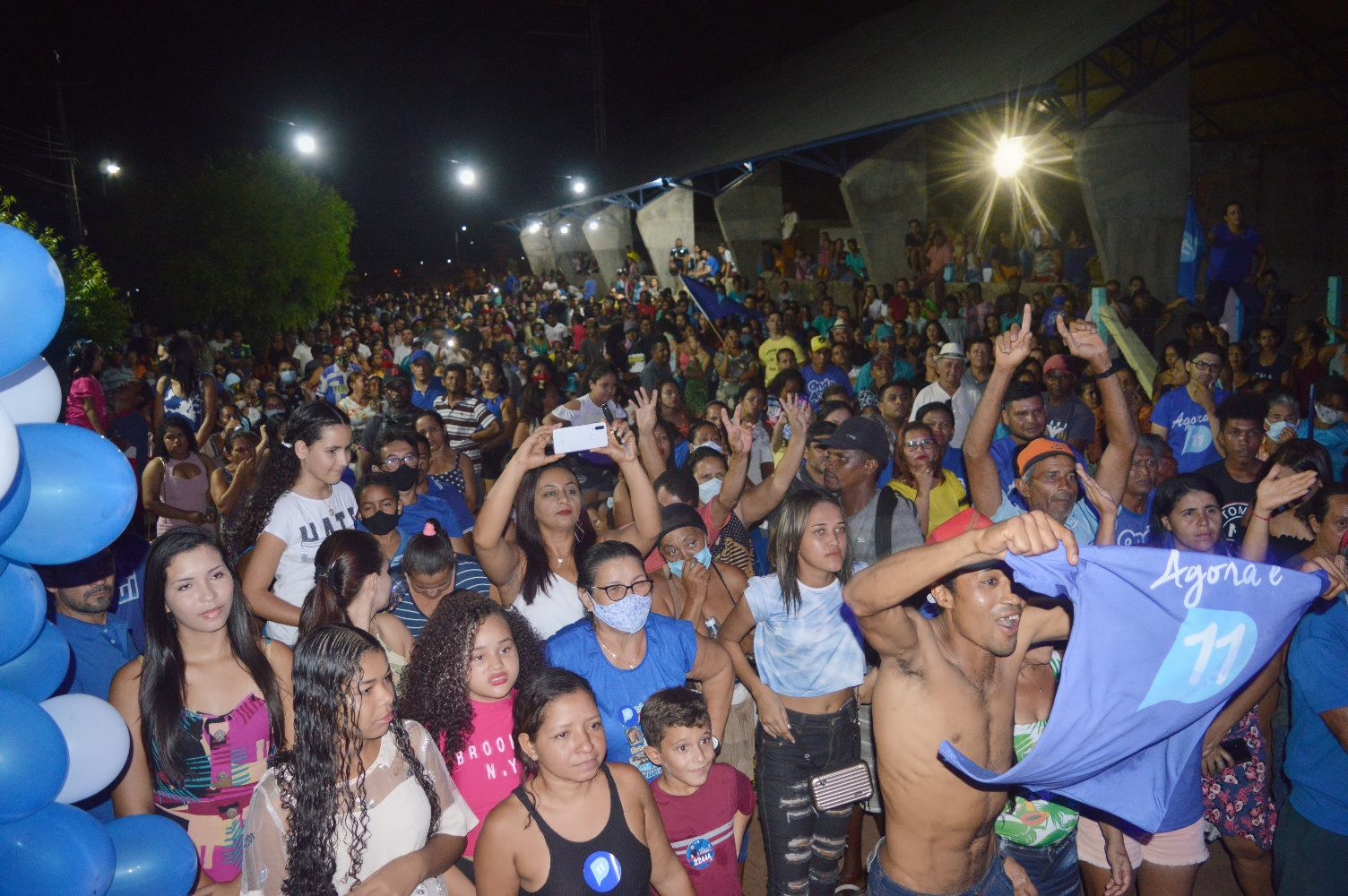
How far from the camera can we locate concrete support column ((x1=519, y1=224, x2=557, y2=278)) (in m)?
34.4

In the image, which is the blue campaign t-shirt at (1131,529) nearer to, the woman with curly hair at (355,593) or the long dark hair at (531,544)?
the long dark hair at (531,544)

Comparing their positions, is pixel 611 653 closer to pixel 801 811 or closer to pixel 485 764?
pixel 485 764

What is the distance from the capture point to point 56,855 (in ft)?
8.20

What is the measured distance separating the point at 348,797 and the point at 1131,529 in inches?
159

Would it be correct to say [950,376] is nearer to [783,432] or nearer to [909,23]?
[783,432]

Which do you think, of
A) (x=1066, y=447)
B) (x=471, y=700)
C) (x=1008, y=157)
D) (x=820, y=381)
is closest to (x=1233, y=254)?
(x=820, y=381)

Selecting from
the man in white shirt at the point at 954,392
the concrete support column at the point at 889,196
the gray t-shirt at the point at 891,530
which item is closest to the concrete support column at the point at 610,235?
the concrete support column at the point at 889,196

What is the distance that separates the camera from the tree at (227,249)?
25516mm

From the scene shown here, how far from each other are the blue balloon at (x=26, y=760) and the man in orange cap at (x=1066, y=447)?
11.9ft

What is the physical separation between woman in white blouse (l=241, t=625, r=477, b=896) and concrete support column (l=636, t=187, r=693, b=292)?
20552 millimetres

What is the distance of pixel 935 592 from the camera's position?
3277mm

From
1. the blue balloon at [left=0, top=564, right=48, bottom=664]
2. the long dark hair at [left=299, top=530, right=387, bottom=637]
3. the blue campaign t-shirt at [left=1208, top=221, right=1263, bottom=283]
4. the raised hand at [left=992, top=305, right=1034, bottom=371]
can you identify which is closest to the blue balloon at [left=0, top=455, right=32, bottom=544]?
the blue balloon at [left=0, top=564, right=48, bottom=664]

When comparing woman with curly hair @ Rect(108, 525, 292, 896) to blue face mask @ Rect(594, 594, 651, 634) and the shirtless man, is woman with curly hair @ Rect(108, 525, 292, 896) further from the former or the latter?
the shirtless man

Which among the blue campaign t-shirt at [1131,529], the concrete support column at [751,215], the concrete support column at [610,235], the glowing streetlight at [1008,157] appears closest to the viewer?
the blue campaign t-shirt at [1131,529]
